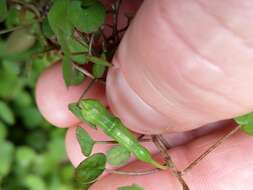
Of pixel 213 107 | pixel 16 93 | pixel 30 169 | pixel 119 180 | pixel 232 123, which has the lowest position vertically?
pixel 30 169

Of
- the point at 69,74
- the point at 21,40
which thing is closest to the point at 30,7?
the point at 21,40

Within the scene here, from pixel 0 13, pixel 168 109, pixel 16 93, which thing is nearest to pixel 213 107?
pixel 168 109

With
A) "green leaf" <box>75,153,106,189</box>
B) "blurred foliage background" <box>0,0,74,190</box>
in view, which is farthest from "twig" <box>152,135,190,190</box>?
"blurred foliage background" <box>0,0,74,190</box>

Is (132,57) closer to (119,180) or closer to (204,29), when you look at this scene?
(204,29)

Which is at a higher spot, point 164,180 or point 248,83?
point 248,83

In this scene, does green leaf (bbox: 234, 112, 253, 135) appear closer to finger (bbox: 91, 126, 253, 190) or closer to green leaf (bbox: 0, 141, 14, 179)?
finger (bbox: 91, 126, 253, 190)
